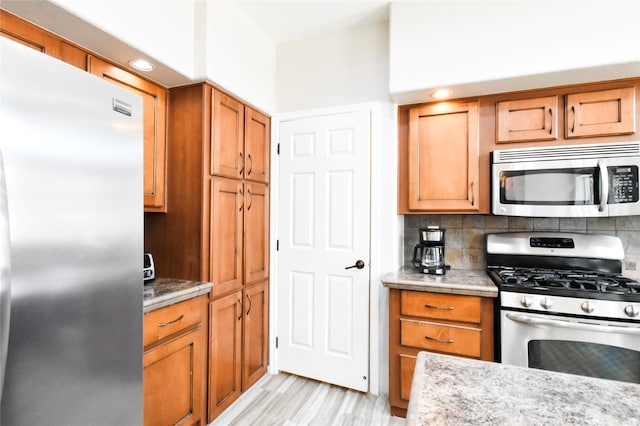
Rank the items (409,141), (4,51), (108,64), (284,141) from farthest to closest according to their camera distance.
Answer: (284,141), (409,141), (108,64), (4,51)

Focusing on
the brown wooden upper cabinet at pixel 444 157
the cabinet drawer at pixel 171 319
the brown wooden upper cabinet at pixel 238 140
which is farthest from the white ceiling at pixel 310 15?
the cabinet drawer at pixel 171 319

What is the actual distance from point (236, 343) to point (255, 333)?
0.25m

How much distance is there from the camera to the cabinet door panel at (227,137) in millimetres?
2018

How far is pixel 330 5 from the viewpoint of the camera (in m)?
2.17

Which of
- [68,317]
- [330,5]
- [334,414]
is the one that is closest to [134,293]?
[68,317]

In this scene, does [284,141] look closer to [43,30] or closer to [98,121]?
[43,30]

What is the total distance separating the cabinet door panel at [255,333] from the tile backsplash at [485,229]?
1223 mm

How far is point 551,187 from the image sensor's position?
6.66 feet

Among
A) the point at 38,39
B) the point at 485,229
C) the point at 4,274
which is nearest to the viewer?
the point at 4,274

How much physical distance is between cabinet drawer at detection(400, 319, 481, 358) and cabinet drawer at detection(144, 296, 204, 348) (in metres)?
1.28

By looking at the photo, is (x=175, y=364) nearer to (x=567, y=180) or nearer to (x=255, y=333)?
(x=255, y=333)

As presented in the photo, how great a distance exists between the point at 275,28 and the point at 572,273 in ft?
9.11

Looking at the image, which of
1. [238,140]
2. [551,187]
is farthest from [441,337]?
[238,140]

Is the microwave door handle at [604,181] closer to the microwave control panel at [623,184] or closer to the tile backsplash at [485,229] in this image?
the microwave control panel at [623,184]
